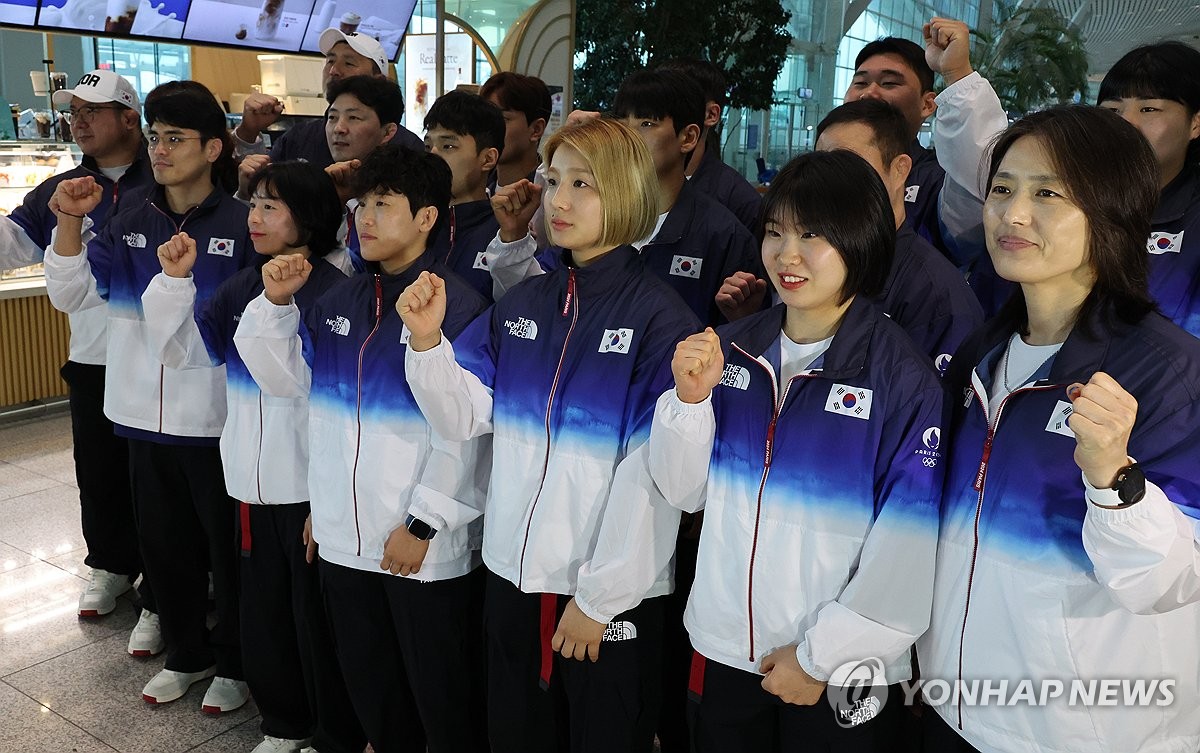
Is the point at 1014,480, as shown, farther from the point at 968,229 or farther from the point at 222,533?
the point at 222,533

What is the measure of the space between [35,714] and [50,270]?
1.29 m

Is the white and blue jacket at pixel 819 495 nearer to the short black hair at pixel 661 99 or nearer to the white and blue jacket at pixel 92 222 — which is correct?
the short black hair at pixel 661 99

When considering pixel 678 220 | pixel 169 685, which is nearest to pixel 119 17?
pixel 169 685

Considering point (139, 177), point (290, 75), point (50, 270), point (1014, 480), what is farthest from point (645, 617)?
point (290, 75)

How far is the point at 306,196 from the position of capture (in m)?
2.56

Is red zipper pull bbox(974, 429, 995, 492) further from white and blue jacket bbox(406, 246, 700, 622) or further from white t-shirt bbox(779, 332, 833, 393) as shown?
white and blue jacket bbox(406, 246, 700, 622)

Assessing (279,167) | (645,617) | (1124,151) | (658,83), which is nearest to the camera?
(1124,151)

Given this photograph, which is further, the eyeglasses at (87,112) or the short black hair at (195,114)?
the eyeglasses at (87,112)

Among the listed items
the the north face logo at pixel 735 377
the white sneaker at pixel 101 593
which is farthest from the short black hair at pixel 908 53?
the white sneaker at pixel 101 593

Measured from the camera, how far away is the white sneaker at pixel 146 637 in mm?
3188

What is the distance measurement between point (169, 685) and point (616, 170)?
6.85 feet

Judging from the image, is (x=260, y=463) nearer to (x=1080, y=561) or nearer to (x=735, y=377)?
(x=735, y=377)

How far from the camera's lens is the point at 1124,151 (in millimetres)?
1422

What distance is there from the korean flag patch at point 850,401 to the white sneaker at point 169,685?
2.25 metres
